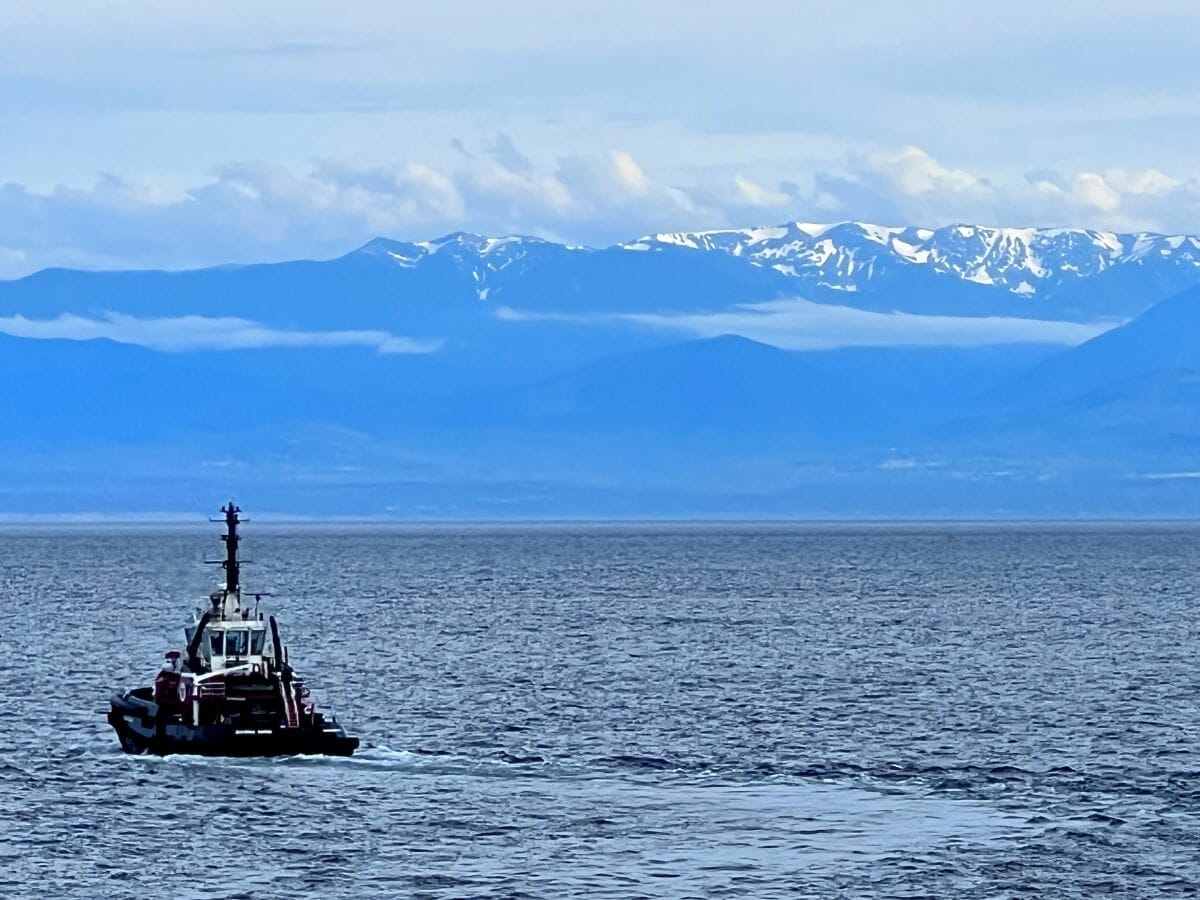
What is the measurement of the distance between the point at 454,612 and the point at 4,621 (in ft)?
109

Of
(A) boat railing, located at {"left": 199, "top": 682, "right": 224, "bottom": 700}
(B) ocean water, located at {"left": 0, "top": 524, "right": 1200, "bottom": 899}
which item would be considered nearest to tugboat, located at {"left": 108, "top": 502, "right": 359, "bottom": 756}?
(A) boat railing, located at {"left": 199, "top": 682, "right": 224, "bottom": 700}

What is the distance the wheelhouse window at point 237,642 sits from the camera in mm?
76812

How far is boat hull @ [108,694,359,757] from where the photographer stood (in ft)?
245

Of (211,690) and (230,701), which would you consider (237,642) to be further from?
(230,701)

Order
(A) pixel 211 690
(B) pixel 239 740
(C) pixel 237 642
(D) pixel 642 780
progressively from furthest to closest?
(C) pixel 237 642
(A) pixel 211 690
(B) pixel 239 740
(D) pixel 642 780

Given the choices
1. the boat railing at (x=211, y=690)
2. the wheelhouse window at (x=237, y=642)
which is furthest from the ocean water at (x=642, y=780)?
the wheelhouse window at (x=237, y=642)

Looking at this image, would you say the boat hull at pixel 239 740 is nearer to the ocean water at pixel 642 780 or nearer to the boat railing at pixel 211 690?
the ocean water at pixel 642 780

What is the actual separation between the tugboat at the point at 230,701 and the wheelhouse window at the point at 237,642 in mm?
33

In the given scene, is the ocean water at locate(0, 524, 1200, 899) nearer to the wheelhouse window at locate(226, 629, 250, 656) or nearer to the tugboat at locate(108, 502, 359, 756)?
the tugboat at locate(108, 502, 359, 756)

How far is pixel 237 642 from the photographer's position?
76938 millimetres

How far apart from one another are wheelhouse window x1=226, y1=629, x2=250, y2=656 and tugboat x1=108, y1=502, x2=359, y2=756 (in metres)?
0.03

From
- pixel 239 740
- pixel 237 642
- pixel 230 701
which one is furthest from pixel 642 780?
A: pixel 237 642

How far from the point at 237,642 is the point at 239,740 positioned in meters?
3.65

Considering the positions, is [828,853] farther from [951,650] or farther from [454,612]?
[454,612]
